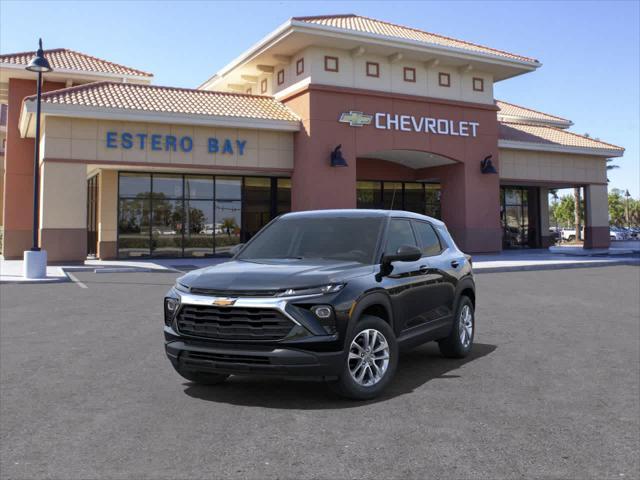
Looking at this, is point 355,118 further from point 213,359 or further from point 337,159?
point 213,359

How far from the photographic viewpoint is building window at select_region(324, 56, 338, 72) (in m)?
25.2

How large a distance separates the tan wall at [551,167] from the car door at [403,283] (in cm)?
2606

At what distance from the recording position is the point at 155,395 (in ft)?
17.8

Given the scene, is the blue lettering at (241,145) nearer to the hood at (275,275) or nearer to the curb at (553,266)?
the curb at (553,266)

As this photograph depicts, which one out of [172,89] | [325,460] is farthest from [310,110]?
[325,460]

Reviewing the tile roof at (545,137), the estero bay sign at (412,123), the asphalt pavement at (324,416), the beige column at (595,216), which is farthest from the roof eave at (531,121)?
the asphalt pavement at (324,416)

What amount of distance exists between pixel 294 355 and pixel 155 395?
158 cm

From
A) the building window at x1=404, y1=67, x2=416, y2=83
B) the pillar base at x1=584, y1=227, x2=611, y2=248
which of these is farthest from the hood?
the pillar base at x1=584, y1=227, x2=611, y2=248

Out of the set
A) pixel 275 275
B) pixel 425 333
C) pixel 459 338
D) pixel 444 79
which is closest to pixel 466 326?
pixel 459 338

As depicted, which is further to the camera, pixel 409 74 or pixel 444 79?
pixel 444 79

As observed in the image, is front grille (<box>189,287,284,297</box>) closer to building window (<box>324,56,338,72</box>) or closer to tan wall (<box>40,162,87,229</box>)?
tan wall (<box>40,162,87,229</box>)

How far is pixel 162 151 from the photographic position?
77.3 feet

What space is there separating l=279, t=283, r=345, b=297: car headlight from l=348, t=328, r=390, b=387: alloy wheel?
1.62 feet

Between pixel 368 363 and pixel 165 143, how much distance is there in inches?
794
